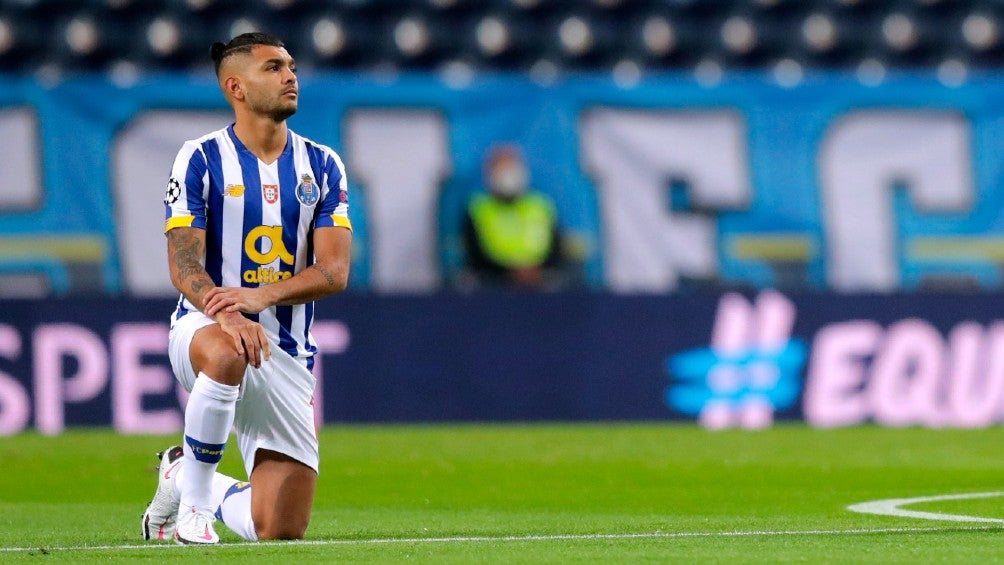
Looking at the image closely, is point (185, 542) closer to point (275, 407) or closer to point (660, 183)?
point (275, 407)

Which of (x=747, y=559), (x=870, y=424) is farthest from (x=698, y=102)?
(x=747, y=559)

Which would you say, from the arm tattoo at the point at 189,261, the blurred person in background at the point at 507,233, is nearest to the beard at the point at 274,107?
the arm tattoo at the point at 189,261

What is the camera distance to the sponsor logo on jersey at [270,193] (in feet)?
19.8

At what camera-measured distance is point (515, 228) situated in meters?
13.9

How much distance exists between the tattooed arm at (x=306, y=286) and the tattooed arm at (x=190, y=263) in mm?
43

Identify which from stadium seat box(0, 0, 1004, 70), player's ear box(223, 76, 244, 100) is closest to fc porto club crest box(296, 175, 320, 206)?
player's ear box(223, 76, 244, 100)

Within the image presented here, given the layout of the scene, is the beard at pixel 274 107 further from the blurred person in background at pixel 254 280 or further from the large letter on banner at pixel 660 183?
the large letter on banner at pixel 660 183

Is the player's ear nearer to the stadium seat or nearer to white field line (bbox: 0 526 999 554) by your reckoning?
white field line (bbox: 0 526 999 554)

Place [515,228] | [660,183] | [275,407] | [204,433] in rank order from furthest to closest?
[660,183] < [515,228] < [275,407] < [204,433]

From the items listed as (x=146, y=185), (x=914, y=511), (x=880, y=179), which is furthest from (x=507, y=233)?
(x=914, y=511)

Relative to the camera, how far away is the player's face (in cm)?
604

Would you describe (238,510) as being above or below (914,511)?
above

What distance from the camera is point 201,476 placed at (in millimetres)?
5840

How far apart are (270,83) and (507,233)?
7.89 m
